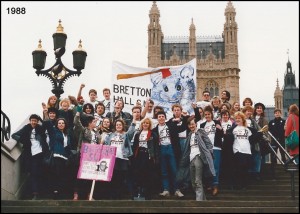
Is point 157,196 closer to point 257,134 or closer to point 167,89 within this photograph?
point 257,134

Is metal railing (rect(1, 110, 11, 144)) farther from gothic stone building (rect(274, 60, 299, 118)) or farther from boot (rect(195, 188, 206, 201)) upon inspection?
gothic stone building (rect(274, 60, 299, 118))

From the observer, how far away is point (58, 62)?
40.8ft

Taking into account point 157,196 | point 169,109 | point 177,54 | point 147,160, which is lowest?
point 157,196

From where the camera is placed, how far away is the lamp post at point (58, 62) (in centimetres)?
1227

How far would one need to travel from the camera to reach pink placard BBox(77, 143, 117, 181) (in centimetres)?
912

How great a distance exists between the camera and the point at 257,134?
10.0 metres

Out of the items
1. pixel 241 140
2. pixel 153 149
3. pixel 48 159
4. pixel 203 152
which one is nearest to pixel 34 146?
pixel 48 159

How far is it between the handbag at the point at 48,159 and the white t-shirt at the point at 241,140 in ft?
9.87

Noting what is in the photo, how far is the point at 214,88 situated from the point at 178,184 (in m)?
80.8

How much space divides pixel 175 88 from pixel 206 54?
8049 centimetres

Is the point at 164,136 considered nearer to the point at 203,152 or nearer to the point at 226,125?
the point at 203,152

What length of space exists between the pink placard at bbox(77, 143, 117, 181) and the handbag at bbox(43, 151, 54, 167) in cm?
46

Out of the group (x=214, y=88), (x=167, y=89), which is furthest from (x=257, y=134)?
(x=214, y=88)

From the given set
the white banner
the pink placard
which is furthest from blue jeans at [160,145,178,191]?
the white banner
